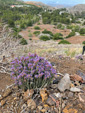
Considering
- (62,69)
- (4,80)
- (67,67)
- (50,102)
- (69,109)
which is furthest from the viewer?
(67,67)

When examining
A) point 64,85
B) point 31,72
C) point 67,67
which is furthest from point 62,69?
point 31,72

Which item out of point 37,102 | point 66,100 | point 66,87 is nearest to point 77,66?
point 66,87

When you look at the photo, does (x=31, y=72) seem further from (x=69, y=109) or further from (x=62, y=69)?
(x=62, y=69)

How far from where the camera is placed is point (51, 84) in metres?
2.52

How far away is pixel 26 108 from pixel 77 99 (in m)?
0.84

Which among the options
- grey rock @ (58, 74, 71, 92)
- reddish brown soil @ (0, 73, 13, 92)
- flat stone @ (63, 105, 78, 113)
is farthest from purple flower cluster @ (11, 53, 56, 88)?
flat stone @ (63, 105, 78, 113)

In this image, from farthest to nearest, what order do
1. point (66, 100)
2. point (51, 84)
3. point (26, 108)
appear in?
point (51, 84)
point (66, 100)
point (26, 108)

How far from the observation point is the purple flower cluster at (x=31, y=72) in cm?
215

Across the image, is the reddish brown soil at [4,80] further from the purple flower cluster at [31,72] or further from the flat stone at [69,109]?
the flat stone at [69,109]

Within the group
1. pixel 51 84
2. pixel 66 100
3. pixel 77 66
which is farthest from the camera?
pixel 77 66

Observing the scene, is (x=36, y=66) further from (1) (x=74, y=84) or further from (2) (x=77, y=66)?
(2) (x=77, y=66)

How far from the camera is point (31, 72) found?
2.15 metres

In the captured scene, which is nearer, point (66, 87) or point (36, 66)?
point (36, 66)

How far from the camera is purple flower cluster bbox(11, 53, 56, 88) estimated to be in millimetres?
2150
